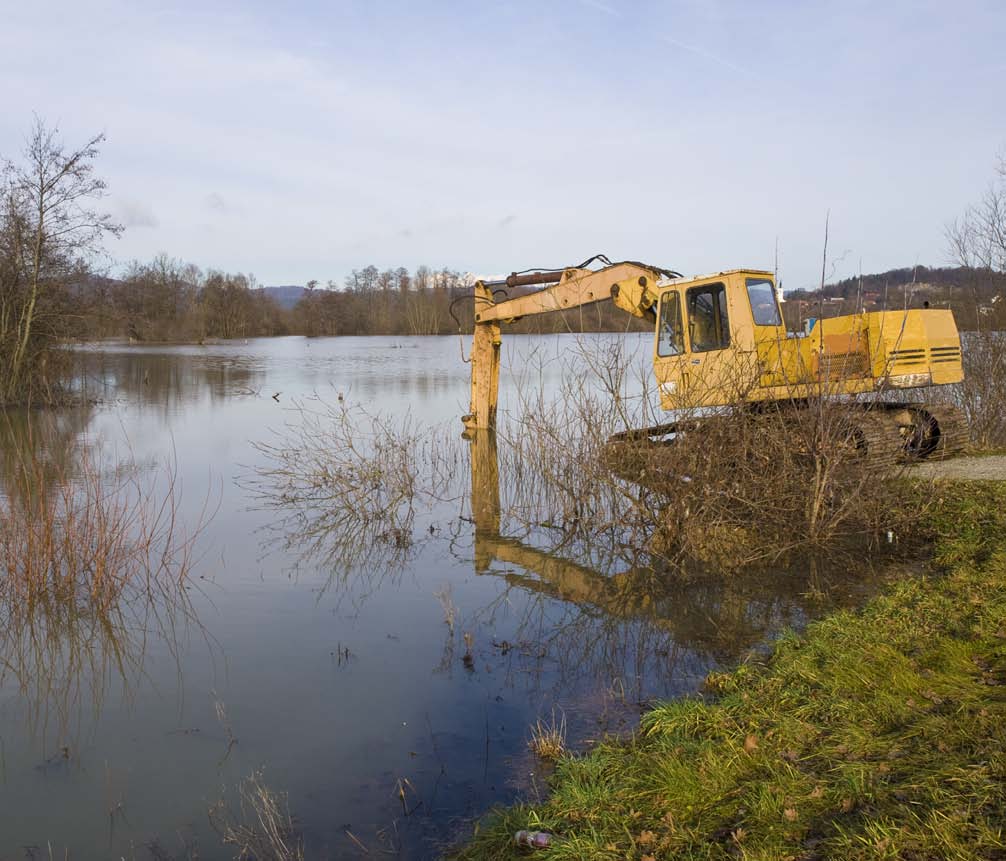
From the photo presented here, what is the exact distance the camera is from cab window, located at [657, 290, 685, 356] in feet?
37.8

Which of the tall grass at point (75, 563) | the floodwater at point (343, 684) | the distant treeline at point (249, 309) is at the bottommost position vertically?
the floodwater at point (343, 684)

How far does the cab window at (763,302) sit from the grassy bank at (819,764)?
19.9 feet

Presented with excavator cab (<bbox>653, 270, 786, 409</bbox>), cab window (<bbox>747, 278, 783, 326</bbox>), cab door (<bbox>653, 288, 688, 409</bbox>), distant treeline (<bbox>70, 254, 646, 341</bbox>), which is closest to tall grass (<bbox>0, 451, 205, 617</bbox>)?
excavator cab (<bbox>653, 270, 786, 409</bbox>)

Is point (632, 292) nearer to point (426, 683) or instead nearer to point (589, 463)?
point (589, 463)

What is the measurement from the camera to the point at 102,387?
27922 mm

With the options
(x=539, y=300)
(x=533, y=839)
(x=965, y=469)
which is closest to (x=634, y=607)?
(x=533, y=839)

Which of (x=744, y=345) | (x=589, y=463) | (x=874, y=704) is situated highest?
(x=744, y=345)

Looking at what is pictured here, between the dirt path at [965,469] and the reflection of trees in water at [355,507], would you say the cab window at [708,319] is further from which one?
the reflection of trees in water at [355,507]

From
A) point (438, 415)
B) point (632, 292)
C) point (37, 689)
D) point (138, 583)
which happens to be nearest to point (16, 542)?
point (138, 583)

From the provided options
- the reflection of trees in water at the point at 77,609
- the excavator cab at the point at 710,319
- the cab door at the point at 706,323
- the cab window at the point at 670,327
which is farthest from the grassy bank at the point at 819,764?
the cab window at the point at 670,327

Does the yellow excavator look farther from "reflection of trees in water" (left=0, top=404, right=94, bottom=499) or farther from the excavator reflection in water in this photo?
"reflection of trees in water" (left=0, top=404, right=94, bottom=499)

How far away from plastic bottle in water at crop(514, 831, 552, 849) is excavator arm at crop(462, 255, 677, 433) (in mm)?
8490

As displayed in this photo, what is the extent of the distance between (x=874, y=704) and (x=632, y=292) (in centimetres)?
866

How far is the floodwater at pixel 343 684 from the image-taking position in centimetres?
428
